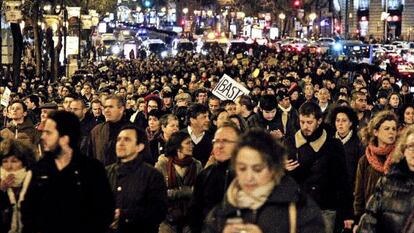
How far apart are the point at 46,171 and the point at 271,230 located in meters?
2.04

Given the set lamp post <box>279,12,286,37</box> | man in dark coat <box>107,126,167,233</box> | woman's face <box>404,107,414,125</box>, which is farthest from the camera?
lamp post <box>279,12,286,37</box>

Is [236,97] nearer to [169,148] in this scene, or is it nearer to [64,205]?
[169,148]

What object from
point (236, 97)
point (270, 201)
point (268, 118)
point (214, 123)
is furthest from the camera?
point (236, 97)

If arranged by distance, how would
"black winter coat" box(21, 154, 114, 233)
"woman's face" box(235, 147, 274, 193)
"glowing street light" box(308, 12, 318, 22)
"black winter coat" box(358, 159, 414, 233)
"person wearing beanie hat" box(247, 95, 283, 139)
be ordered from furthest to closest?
"glowing street light" box(308, 12, 318, 22) < "person wearing beanie hat" box(247, 95, 283, 139) < "black winter coat" box(358, 159, 414, 233) < "black winter coat" box(21, 154, 114, 233) < "woman's face" box(235, 147, 274, 193)

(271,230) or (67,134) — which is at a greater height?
(67,134)

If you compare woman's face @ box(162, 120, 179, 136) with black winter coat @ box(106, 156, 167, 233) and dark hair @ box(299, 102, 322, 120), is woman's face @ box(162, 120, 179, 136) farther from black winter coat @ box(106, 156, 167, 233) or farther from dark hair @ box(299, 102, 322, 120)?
black winter coat @ box(106, 156, 167, 233)

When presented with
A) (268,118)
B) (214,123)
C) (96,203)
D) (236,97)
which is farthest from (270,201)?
(236,97)

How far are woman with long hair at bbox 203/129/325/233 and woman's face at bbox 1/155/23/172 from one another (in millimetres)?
2677

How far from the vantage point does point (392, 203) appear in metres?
7.18

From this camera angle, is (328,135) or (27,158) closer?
(27,158)

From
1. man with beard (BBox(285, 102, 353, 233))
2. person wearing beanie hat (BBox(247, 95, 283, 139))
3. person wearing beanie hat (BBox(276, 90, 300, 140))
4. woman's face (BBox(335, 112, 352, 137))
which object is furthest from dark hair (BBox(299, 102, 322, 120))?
person wearing beanie hat (BBox(247, 95, 283, 139))

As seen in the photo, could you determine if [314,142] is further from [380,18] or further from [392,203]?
[380,18]

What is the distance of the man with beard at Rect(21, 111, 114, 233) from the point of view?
6.91 metres

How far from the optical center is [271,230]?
225 inches
